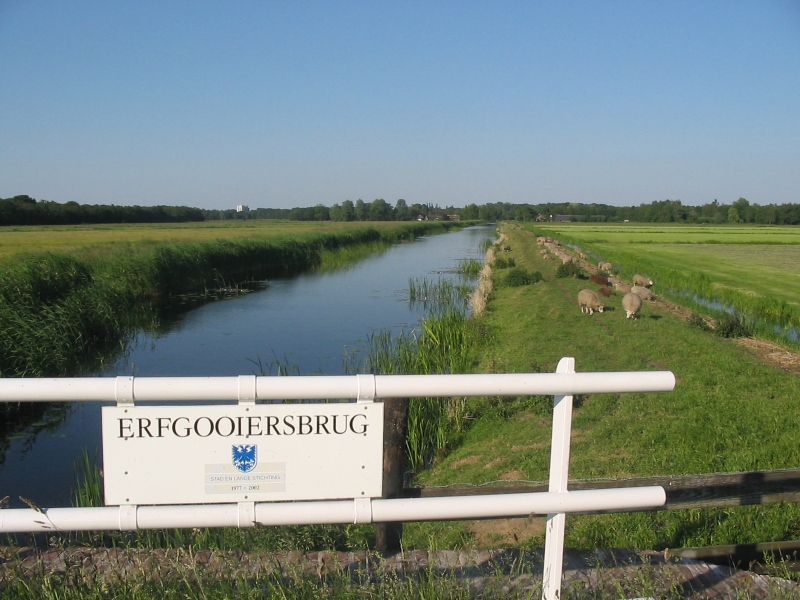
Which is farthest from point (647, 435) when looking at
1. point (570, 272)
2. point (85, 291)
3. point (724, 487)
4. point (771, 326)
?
point (570, 272)

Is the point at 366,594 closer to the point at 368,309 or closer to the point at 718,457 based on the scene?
the point at 718,457

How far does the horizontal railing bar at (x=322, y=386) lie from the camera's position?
81.2 inches

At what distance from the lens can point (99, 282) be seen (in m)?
17.5

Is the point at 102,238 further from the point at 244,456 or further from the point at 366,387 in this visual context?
the point at 366,387

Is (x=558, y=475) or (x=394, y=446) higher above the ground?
(x=558, y=475)

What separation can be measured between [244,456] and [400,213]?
493 ft

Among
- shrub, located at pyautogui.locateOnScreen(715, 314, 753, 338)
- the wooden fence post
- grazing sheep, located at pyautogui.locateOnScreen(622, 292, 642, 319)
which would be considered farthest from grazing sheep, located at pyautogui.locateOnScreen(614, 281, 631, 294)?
the wooden fence post

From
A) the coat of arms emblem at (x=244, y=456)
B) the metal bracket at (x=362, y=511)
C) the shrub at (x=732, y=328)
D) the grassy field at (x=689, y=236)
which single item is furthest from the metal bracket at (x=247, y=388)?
the grassy field at (x=689, y=236)

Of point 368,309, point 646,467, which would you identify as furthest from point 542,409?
point 368,309

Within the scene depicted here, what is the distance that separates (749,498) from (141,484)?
9.89 feet

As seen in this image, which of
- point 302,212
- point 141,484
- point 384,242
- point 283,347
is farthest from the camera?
point 302,212

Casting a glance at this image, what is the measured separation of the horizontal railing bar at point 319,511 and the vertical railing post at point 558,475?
0.07 m

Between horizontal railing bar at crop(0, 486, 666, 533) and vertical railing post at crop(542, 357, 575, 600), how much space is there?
72mm

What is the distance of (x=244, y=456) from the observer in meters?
2.16
